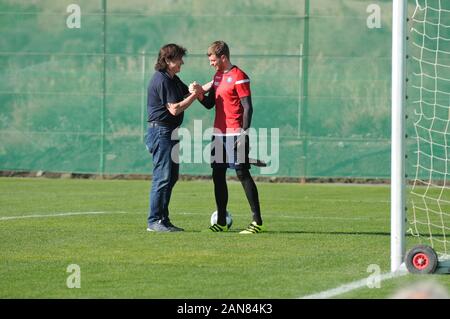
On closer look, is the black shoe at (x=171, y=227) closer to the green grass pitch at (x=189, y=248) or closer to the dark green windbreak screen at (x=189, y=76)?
the green grass pitch at (x=189, y=248)

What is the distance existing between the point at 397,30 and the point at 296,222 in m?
5.12

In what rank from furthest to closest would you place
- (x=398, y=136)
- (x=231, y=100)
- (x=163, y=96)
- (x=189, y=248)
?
(x=163, y=96)
(x=231, y=100)
(x=189, y=248)
(x=398, y=136)

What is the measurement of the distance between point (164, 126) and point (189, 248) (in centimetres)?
242

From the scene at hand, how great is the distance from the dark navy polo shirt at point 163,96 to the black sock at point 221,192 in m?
0.84

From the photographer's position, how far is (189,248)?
10.9m

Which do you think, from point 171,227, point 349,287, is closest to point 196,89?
point 171,227

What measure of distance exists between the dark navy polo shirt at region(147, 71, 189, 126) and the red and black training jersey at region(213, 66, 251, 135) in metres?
0.54

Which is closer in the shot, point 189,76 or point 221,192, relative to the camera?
point 221,192

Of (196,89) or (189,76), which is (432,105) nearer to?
(189,76)

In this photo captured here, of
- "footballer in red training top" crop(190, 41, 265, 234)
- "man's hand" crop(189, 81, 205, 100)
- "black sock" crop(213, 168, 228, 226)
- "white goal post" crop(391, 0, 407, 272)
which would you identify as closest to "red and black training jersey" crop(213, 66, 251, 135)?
"footballer in red training top" crop(190, 41, 265, 234)

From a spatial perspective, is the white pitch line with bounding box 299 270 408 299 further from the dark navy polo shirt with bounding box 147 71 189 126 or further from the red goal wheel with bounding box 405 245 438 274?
the dark navy polo shirt with bounding box 147 71 189 126

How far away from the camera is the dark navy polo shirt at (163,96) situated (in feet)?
42.3

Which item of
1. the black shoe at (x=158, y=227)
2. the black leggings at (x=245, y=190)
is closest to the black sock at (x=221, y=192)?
the black leggings at (x=245, y=190)

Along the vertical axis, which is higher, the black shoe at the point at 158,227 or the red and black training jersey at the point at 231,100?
the red and black training jersey at the point at 231,100
